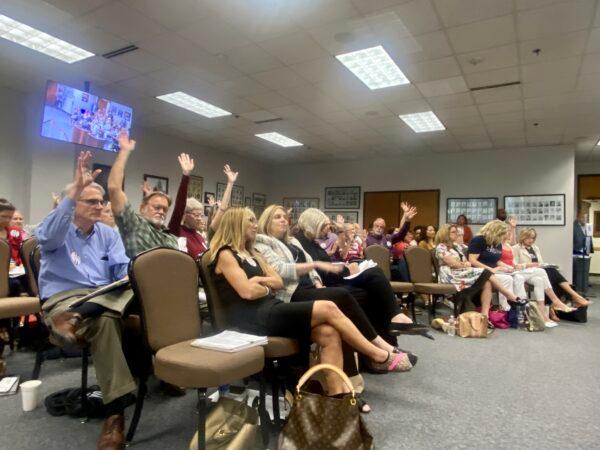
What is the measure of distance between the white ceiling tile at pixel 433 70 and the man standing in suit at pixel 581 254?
195 inches

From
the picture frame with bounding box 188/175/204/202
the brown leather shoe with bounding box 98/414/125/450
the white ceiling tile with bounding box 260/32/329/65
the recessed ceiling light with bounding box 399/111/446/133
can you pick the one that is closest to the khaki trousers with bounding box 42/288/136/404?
the brown leather shoe with bounding box 98/414/125/450

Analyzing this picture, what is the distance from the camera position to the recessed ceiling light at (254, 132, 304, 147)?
7.73 meters

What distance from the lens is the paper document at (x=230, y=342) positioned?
171 cm

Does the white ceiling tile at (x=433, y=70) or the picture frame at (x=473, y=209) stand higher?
the white ceiling tile at (x=433, y=70)

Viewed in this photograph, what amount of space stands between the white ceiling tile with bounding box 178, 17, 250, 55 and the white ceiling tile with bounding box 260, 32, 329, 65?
0.88 feet

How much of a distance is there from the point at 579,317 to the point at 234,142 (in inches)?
254

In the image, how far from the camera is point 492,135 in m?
7.37

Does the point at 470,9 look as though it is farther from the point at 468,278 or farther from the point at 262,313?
the point at 262,313

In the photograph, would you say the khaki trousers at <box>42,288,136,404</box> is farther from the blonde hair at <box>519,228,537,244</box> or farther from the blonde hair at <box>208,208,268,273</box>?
the blonde hair at <box>519,228,537,244</box>

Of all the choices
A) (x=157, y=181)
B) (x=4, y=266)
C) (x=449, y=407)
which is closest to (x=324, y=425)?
(x=449, y=407)

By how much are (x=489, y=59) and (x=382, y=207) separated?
542cm

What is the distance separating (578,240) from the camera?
7719mm

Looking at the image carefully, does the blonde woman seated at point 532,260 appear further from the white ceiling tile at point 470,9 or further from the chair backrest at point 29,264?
the chair backrest at point 29,264

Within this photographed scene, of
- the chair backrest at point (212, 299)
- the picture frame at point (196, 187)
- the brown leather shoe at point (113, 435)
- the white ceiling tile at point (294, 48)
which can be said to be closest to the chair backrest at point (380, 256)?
the white ceiling tile at point (294, 48)
